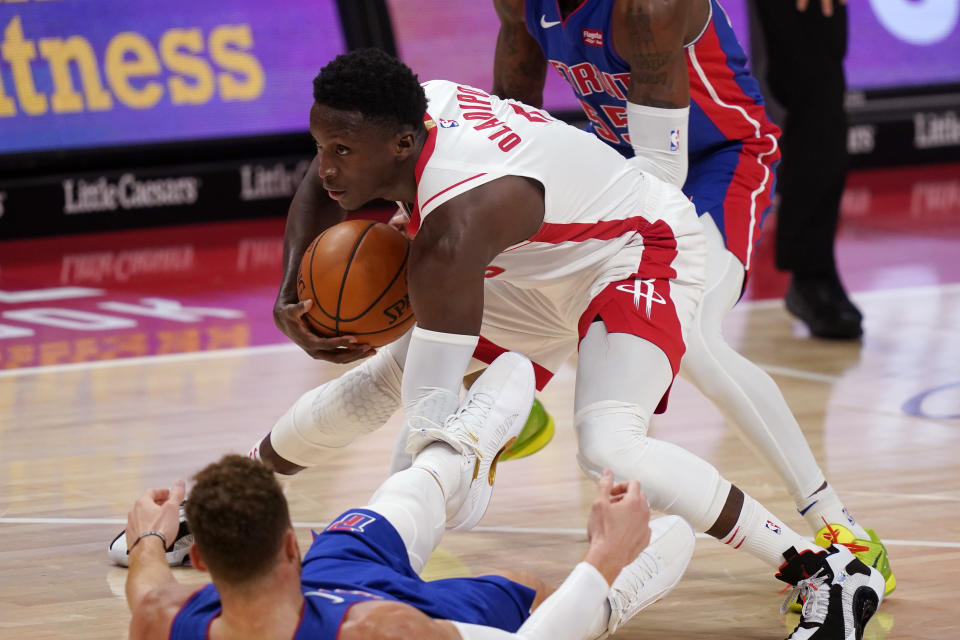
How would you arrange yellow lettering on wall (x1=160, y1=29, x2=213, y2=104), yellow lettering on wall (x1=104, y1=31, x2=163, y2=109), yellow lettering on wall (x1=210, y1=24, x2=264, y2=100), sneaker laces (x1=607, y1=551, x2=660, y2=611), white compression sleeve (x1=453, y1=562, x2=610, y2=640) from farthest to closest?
yellow lettering on wall (x1=210, y1=24, x2=264, y2=100), yellow lettering on wall (x1=160, y1=29, x2=213, y2=104), yellow lettering on wall (x1=104, y1=31, x2=163, y2=109), sneaker laces (x1=607, y1=551, x2=660, y2=611), white compression sleeve (x1=453, y1=562, x2=610, y2=640)

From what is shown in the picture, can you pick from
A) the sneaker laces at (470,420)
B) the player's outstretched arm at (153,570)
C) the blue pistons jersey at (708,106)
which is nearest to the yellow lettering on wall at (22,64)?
the blue pistons jersey at (708,106)

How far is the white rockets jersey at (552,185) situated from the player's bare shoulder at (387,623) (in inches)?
42.3

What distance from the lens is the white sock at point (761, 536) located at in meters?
3.62

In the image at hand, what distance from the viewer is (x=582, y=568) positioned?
116 inches

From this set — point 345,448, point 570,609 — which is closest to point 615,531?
point 570,609

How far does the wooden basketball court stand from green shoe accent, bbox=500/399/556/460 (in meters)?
0.19

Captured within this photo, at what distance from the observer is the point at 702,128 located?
179 inches

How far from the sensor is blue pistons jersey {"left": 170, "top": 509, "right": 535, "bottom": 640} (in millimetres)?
2666

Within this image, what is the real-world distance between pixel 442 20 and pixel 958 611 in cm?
685

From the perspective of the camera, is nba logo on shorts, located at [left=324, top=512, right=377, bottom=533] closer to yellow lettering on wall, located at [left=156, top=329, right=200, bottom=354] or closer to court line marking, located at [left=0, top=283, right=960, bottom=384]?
court line marking, located at [left=0, top=283, right=960, bottom=384]

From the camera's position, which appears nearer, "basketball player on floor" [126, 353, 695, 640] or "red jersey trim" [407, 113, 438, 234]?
"basketball player on floor" [126, 353, 695, 640]

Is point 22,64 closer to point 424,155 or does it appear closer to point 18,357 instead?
point 18,357

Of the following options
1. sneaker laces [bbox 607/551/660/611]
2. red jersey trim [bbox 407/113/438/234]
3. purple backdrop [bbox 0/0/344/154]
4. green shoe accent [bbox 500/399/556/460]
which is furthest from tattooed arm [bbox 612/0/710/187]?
purple backdrop [bbox 0/0/344/154]

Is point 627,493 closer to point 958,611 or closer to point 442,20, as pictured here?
point 958,611
